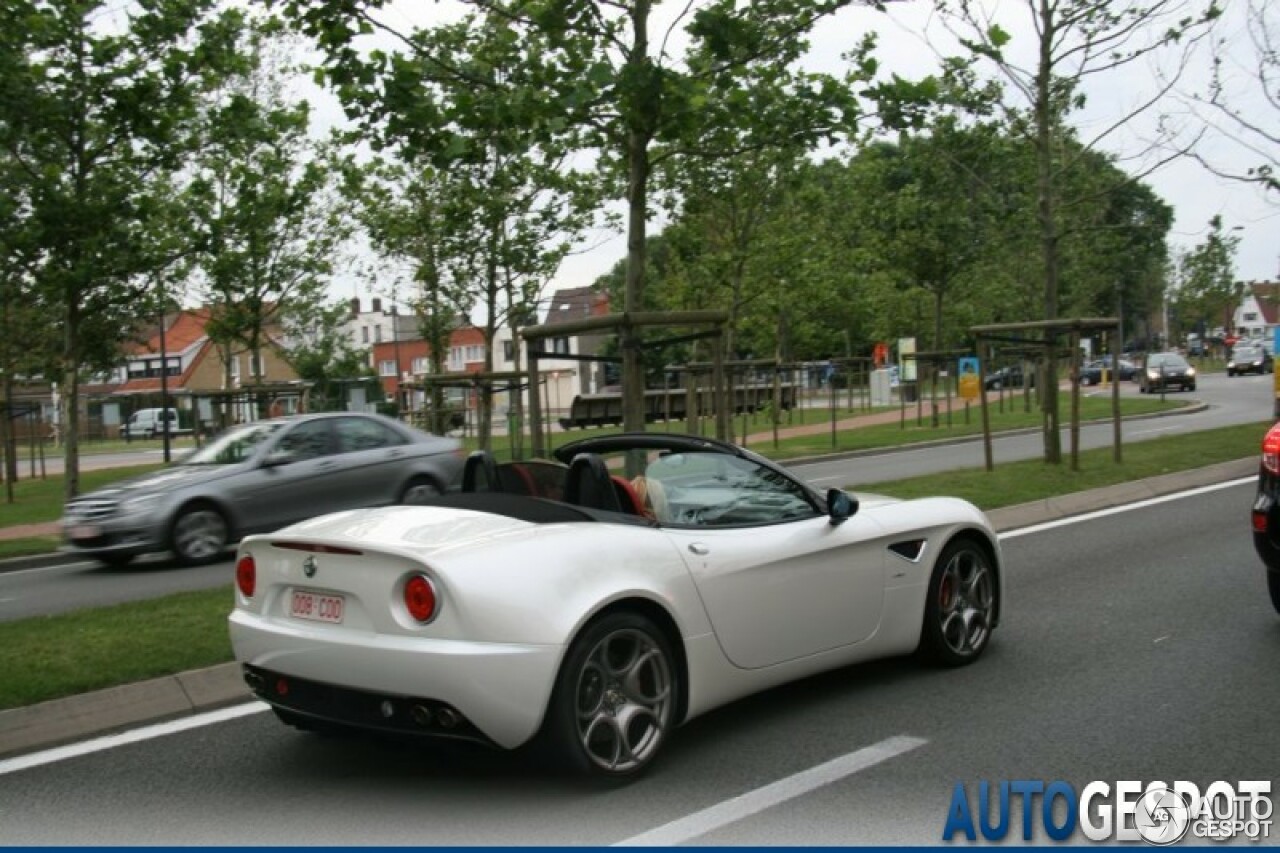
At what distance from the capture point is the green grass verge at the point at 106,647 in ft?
19.5

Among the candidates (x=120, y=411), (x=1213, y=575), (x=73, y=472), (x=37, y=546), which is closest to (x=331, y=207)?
(x=73, y=472)

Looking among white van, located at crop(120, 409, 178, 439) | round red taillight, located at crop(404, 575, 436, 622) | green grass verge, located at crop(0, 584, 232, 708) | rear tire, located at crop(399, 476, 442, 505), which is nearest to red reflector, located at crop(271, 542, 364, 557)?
round red taillight, located at crop(404, 575, 436, 622)

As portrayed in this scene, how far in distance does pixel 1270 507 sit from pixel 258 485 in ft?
32.9

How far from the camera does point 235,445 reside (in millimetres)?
13477

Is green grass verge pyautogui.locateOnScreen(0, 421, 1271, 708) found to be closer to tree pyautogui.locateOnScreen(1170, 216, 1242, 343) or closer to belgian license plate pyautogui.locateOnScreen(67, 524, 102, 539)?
belgian license plate pyautogui.locateOnScreen(67, 524, 102, 539)

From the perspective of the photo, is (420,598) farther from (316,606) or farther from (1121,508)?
(1121,508)

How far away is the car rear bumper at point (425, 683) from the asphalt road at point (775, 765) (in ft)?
0.81

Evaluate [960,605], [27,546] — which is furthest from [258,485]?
[960,605]

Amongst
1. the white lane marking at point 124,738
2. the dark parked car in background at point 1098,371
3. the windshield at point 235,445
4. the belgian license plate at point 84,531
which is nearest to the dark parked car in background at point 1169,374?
the dark parked car in background at point 1098,371

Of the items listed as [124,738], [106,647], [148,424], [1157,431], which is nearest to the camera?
[124,738]

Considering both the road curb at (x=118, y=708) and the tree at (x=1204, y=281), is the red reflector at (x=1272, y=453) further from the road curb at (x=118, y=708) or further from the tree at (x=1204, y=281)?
the tree at (x=1204, y=281)

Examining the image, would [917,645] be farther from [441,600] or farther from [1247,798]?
[441,600]

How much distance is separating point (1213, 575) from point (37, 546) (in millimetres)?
12930
